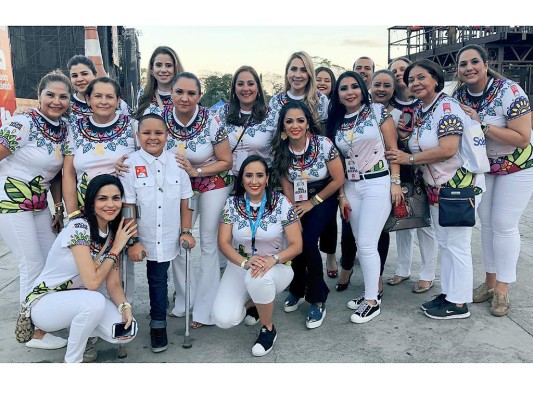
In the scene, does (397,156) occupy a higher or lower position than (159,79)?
lower

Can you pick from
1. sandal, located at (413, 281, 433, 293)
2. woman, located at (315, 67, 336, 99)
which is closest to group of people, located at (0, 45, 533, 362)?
sandal, located at (413, 281, 433, 293)

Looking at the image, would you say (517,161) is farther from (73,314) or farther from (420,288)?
(73,314)

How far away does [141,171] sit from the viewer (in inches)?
123

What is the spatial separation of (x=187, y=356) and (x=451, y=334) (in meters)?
1.98

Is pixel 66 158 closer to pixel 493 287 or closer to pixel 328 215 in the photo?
pixel 328 215

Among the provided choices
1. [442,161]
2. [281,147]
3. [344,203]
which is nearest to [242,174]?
[281,147]

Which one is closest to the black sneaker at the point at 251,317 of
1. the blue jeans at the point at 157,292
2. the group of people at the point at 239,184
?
the group of people at the point at 239,184

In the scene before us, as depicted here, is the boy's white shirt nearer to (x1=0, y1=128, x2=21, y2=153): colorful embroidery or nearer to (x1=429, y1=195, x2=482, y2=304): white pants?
(x1=0, y1=128, x2=21, y2=153): colorful embroidery

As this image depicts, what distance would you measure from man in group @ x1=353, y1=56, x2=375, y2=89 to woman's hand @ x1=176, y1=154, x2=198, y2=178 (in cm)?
239

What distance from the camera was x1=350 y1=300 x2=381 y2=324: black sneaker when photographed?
3.61 metres

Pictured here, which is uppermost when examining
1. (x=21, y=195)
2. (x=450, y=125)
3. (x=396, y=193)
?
(x=450, y=125)

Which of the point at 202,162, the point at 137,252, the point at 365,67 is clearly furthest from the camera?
the point at 365,67

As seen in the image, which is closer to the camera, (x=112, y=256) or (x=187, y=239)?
(x=112, y=256)

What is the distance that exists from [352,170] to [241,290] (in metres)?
1.30
